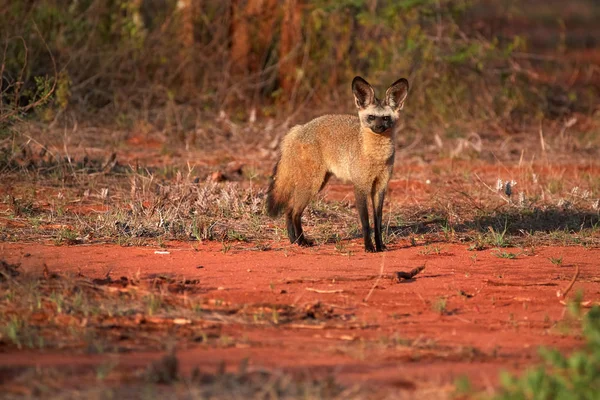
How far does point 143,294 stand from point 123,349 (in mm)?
914

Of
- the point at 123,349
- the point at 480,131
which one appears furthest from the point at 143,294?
the point at 480,131

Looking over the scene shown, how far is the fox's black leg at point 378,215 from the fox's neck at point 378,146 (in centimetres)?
30

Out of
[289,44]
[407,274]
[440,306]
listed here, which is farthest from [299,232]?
[289,44]

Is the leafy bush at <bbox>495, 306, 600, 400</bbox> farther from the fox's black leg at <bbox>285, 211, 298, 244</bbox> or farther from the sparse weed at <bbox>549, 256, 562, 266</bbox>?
the fox's black leg at <bbox>285, 211, 298, 244</bbox>

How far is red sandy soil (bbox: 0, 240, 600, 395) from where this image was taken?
14.4 ft

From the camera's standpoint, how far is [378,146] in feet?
24.5

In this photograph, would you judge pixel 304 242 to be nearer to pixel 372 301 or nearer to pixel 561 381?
pixel 372 301

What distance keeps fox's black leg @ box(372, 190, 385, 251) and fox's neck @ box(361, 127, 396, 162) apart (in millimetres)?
297

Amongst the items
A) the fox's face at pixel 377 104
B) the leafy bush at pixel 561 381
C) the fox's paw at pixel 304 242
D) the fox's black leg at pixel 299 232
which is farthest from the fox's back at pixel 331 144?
the leafy bush at pixel 561 381

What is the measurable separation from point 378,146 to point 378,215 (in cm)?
55

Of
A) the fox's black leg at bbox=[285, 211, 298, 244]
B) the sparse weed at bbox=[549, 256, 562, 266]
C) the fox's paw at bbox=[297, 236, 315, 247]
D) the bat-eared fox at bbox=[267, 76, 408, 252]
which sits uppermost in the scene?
the bat-eared fox at bbox=[267, 76, 408, 252]

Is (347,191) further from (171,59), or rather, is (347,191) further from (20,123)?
(171,59)

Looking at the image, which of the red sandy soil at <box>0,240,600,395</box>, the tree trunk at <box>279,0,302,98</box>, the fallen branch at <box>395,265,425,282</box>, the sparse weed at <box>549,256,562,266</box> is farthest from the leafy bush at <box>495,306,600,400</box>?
the tree trunk at <box>279,0,302,98</box>

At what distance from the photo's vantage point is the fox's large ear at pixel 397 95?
7.65 m
